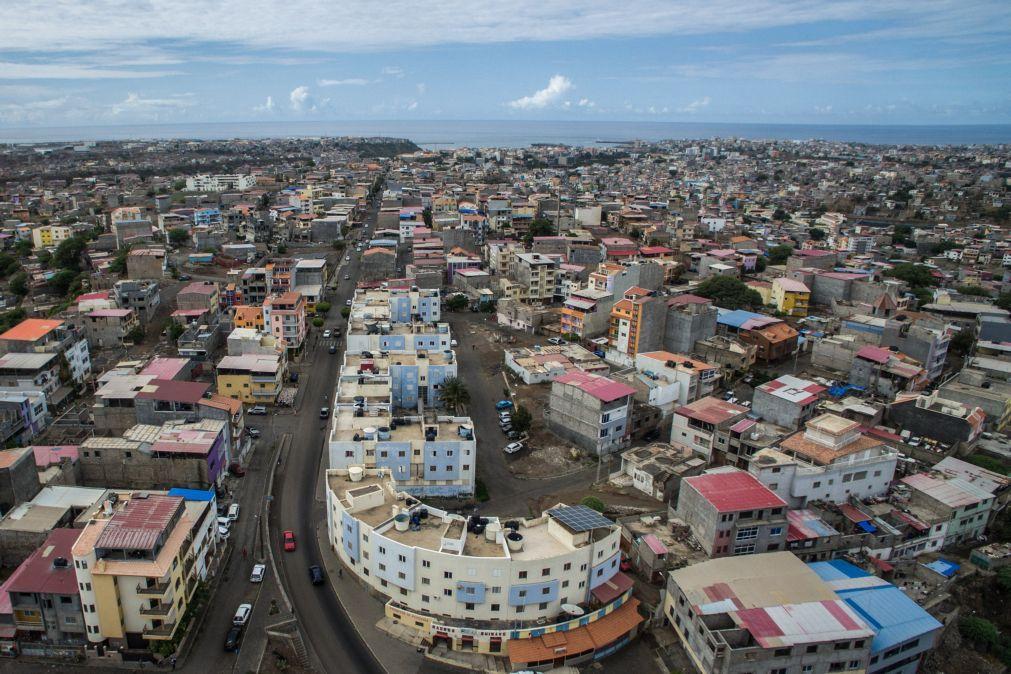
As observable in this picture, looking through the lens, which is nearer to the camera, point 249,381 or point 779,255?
point 249,381

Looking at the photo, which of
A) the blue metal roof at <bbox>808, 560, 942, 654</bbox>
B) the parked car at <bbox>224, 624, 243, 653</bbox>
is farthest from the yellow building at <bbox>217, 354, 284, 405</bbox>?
the blue metal roof at <bbox>808, 560, 942, 654</bbox>

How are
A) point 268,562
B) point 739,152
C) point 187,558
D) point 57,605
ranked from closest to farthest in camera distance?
1. point 57,605
2. point 187,558
3. point 268,562
4. point 739,152

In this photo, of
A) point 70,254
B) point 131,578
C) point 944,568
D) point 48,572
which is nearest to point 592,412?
point 944,568

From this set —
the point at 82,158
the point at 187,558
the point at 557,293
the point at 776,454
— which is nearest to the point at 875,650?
the point at 776,454

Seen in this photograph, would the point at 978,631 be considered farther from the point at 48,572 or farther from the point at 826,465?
the point at 48,572

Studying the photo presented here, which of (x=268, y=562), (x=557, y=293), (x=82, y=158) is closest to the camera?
(x=268, y=562)

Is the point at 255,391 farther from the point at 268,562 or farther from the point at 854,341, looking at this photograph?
the point at 854,341

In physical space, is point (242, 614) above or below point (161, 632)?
below

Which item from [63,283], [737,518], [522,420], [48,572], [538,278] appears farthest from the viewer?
[63,283]
